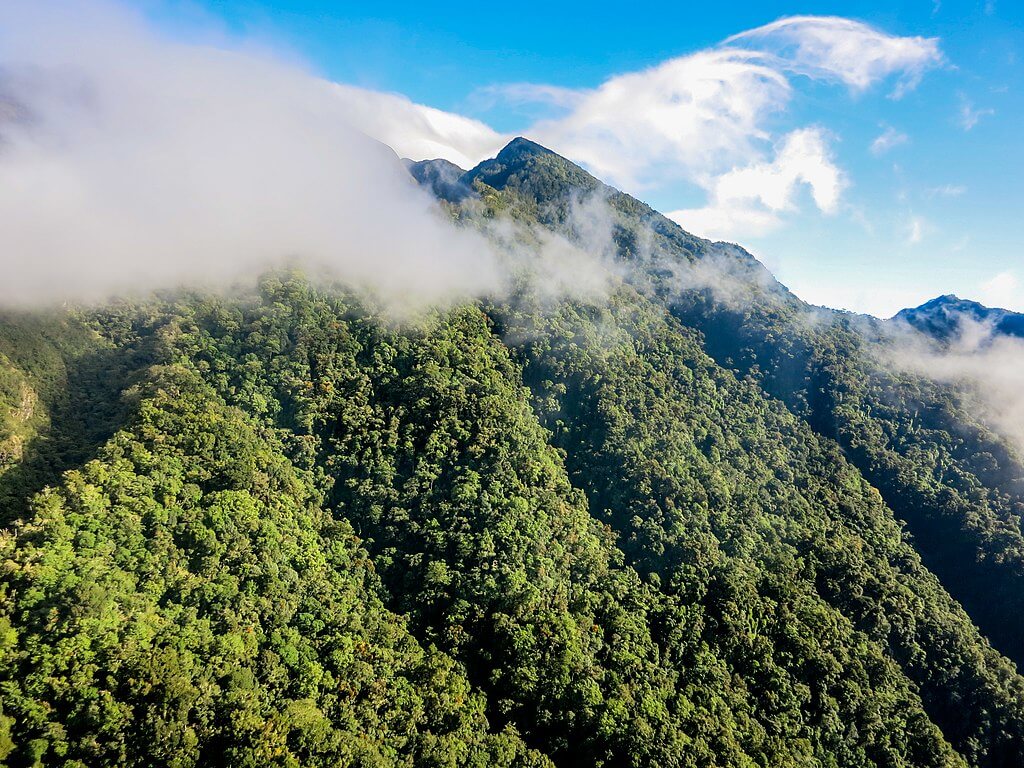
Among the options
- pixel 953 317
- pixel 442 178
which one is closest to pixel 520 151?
pixel 442 178

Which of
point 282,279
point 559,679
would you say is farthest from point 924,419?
point 282,279

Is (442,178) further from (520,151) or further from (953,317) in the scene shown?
(953,317)

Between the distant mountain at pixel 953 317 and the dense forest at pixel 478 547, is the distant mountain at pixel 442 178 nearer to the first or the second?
the dense forest at pixel 478 547

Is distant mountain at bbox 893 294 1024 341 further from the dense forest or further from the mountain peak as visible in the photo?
the mountain peak

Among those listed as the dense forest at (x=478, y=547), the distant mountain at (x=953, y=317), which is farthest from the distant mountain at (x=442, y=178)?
the distant mountain at (x=953, y=317)

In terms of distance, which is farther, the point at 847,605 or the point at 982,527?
the point at 982,527

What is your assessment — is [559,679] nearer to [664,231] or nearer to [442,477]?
[442,477]
